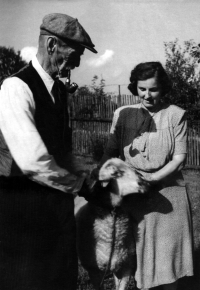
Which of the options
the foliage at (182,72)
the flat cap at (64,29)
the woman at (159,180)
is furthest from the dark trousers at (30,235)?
the foliage at (182,72)

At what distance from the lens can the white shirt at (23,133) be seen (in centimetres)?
171

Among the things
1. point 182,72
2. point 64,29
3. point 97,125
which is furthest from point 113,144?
point 97,125

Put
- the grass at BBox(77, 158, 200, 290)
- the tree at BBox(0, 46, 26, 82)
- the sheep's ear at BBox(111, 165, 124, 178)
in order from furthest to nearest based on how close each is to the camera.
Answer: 1. the tree at BBox(0, 46, 26, 82)
2. the grass at BBox(77, 158, 200, 290)
3. the sheep's ear at BBox(111, 165, 124, 178)

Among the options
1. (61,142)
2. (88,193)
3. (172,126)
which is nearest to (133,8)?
(172,126)

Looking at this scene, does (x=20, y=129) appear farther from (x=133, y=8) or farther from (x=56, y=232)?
(x=133, y=8)

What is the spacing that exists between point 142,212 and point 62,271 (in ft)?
2.62

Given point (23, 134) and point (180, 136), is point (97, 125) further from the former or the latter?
point (23, 134)

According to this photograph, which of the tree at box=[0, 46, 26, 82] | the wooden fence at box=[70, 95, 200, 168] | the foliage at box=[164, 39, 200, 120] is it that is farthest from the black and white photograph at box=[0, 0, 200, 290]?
the wooden fence at box=[70, 95, 200, 168]

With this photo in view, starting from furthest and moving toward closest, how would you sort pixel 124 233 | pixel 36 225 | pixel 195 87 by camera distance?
pixel 195 87 < pixel 124 233 < pixel 36 225

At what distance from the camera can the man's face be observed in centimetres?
204

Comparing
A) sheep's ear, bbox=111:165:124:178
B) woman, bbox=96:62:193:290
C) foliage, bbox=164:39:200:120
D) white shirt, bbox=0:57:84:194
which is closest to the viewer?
white shirt, bbox=0:57:84:194

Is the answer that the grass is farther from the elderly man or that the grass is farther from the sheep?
the elderly man

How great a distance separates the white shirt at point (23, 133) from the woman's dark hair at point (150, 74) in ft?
3.66

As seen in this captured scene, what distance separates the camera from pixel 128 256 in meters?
2.51
